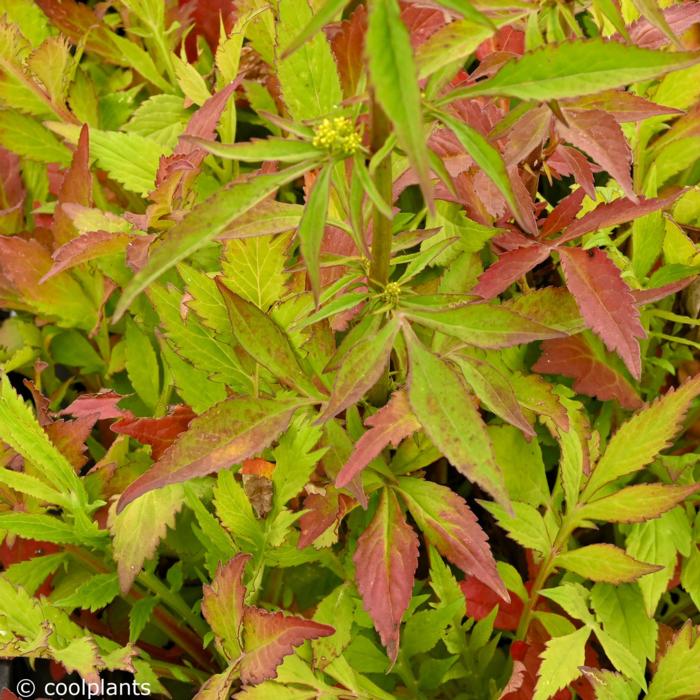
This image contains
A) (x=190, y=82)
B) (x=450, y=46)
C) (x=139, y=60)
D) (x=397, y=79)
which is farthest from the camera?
(x=139, y=60)

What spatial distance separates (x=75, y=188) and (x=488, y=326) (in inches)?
20.0

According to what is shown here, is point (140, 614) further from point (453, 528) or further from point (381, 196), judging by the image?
point (381, 196)

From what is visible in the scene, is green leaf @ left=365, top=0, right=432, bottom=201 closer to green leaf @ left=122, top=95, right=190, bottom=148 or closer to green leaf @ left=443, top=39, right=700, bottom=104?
green leaf @ left=443, top=39, right=700, bottom=104

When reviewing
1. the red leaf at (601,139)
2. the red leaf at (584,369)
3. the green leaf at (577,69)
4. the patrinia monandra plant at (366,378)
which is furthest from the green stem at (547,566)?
the green leaf at (577,69)

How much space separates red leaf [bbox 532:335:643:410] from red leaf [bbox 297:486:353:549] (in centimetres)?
24

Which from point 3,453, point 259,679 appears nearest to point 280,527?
point 259,679

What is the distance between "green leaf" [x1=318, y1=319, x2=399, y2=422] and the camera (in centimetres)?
54

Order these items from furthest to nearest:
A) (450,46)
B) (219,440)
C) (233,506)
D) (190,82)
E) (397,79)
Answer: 1. (190,82)
2. (233,506)
3. (219,440)
4. (450,46)
5. (397,79)

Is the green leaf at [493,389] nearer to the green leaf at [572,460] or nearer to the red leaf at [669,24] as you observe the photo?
the green leaf at [572,460]

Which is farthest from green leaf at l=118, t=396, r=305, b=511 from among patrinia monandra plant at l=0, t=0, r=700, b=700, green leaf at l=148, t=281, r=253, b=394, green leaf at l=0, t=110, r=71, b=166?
green leaf at l=0, t=110, r=71, b=166

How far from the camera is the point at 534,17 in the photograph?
0.68m

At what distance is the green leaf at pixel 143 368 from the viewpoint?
86cm

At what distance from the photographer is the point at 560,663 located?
71 centimetres

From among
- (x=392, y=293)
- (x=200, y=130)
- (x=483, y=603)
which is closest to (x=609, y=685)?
(x=483, y=603)
